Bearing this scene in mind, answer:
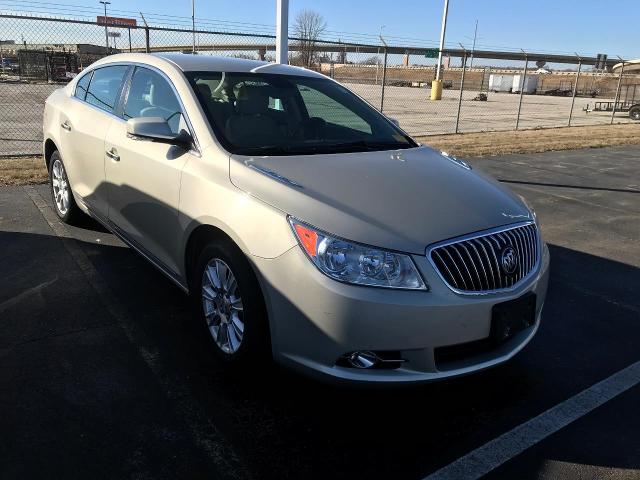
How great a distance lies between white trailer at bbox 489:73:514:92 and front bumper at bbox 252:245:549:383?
2649 inches

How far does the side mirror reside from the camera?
328 cm

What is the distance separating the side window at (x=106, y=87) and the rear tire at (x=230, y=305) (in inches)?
75.4

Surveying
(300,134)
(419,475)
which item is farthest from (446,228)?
(300,134)

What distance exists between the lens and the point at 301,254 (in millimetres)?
2492

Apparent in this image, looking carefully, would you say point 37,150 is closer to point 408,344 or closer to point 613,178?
point 408,344

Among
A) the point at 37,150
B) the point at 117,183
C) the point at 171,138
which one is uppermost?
the point at 171,138

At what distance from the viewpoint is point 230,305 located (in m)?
2.96

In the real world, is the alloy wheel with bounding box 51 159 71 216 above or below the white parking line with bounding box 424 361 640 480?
above

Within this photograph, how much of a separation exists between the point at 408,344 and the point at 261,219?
904 mm

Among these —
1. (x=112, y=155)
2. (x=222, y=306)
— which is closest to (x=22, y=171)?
(x=112, y=155)

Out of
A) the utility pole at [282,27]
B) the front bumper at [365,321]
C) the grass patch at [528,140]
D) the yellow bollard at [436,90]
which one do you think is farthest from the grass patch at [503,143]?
the yellow bollard at [436,90]

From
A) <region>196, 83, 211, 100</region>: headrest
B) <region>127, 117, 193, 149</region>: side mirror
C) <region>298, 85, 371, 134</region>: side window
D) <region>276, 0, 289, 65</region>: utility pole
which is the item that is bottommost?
<region>127, 117, 193, 149</region>: side mirror

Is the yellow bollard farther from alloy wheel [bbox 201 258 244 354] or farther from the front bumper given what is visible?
the front bumper

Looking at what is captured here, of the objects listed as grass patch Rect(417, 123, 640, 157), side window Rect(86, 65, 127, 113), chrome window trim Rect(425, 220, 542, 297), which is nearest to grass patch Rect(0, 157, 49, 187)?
side window Rect(86, 65, 127, 113)
